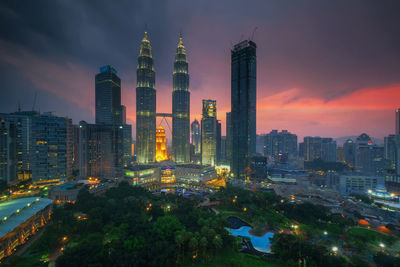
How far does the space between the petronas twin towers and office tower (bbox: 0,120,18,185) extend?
7727 centimetres

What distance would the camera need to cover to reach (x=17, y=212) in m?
40.4

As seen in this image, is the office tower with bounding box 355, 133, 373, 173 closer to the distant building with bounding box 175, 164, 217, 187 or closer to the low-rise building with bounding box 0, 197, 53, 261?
the distant building with bounding box 175, 164, 217, 187

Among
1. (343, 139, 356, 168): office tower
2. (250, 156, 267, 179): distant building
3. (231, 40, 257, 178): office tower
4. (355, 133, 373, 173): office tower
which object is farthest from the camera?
(343, 139, 356, 168): office tower

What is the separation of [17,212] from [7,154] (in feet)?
201

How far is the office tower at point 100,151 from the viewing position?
317 ft

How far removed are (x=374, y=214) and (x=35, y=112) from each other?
163 meters

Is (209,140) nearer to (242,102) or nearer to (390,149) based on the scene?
(242,102)

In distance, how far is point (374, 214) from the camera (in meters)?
59.3

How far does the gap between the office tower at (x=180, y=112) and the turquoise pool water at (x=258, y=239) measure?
114 meters

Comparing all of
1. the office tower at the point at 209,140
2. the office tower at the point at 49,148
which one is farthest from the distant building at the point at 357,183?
the office tower at the point at 49,148

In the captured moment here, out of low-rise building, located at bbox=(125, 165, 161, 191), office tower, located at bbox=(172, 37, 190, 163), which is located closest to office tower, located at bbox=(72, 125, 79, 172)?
low-rise building, located at bbox=(125, 165, 161, 191)

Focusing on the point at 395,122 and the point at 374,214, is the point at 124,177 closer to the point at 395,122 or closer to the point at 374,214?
the point at 374,214

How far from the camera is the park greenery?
3073 cm

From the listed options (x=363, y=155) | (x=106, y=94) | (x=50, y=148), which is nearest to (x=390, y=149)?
(x=363, y=155)
